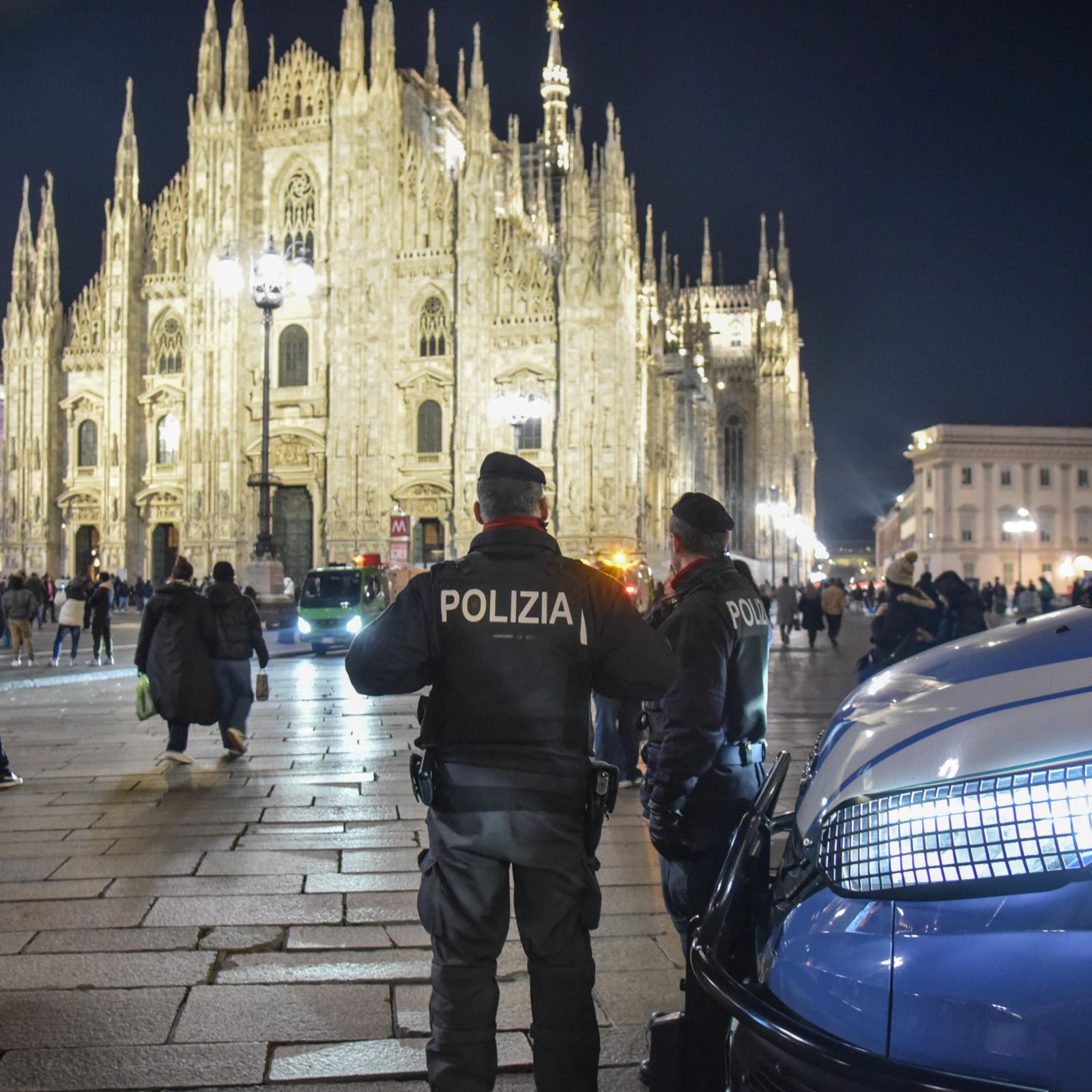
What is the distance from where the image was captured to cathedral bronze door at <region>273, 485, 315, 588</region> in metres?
41.2

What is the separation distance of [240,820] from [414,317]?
115ft

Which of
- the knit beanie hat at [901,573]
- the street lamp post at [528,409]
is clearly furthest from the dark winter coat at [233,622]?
the street lamp post at [528,409]

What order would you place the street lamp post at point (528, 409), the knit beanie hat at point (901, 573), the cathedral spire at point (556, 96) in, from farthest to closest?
the cathedral spire at point (556, 96) → the street lamp post at point (528, 409) → the knit beanie hat at point (901, 573)

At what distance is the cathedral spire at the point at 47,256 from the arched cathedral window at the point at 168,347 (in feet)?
14.7

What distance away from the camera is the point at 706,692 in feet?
10.8

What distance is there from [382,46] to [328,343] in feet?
35.0

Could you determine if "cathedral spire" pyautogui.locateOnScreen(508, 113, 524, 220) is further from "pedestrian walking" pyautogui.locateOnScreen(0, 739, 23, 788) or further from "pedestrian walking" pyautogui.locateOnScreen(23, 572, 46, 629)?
"pedestrian walking" pyautogui.locateOnScreen(0, 739, 23, 788)

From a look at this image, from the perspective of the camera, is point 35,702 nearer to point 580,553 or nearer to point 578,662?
point 578,662

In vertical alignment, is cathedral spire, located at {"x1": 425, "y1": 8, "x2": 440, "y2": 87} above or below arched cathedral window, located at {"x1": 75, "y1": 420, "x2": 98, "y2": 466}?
above

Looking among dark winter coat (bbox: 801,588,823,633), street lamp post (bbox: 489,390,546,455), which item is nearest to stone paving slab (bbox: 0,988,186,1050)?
dark winter coat (bbox: 801,588,823,633)

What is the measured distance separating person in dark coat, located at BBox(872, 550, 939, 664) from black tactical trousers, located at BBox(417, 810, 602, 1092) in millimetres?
6539

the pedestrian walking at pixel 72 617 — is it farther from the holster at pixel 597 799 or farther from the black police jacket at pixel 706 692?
the holster at pixel 597 799

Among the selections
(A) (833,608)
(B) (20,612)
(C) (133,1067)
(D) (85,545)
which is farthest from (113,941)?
(D) (85,545)

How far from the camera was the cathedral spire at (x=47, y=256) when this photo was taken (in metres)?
42.2
